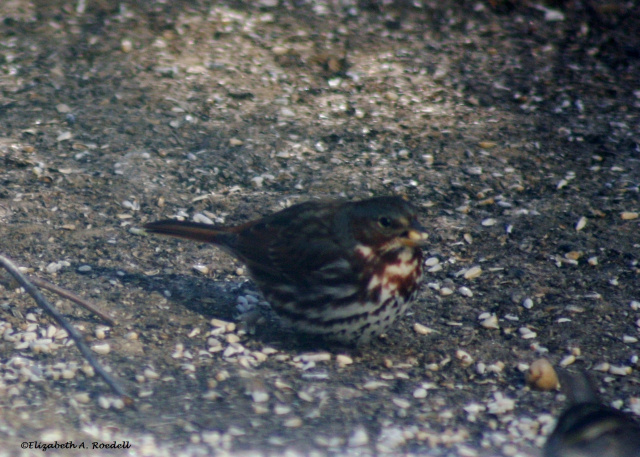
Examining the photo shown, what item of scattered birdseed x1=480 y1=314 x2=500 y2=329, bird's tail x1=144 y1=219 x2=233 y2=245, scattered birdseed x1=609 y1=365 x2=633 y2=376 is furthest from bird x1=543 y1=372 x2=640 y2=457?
bird's tail x1=144 y1=219 x2=233 y2=245

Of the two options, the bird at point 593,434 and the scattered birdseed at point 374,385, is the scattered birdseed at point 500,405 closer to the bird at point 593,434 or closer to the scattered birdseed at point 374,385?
the bird at point 593,434

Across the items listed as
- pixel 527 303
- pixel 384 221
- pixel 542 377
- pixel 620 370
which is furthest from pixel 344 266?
pixel 620 370

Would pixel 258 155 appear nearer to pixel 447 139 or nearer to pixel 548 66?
pixel 447 139

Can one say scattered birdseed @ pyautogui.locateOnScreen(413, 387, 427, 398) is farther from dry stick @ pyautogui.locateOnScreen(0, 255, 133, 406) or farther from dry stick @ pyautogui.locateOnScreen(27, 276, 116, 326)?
dry stick @ pyautogui.locateOnScreen(27, 276, 116, 326)

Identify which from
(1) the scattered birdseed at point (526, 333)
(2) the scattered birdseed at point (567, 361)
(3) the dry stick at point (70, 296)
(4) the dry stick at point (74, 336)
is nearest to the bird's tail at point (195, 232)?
(3) the dry stick at point (70, 296)

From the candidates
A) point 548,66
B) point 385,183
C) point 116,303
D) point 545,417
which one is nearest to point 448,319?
point 545,417
